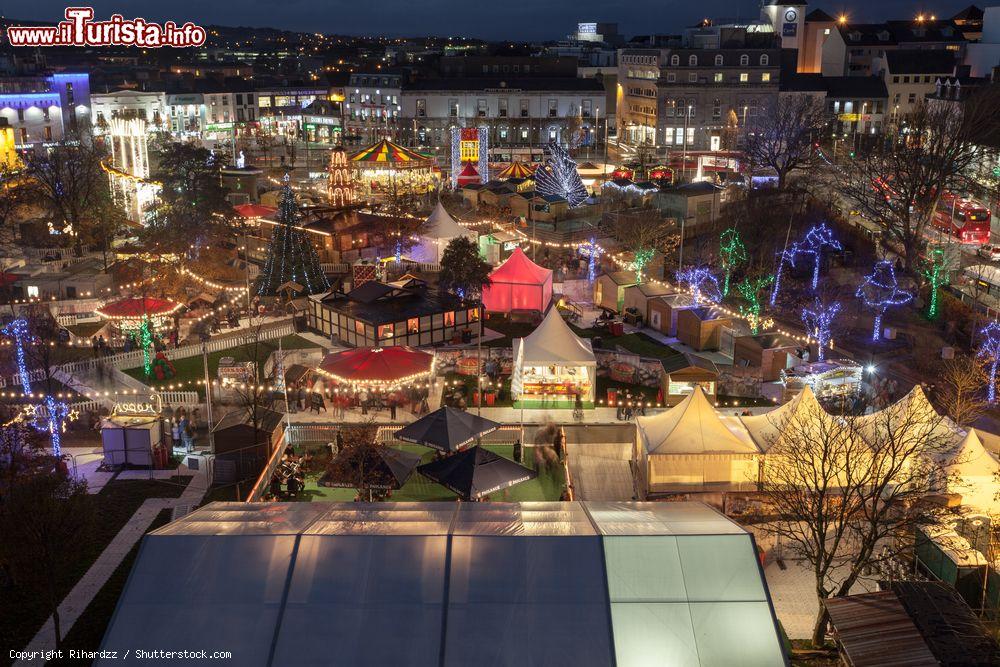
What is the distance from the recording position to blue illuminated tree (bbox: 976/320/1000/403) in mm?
25047

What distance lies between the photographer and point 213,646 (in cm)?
1130

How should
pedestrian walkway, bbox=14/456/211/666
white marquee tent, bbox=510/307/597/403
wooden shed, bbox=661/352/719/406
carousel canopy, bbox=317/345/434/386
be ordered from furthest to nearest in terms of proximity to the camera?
white marquee tent, bbox=510/307/597/403 < wooden shed, bbox=661/352/719/406 < carousel canopy, bbox=317/345/434/386 < pedestrian walkway, bbox=14/456/211/666

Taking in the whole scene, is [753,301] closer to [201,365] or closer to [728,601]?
[201,365]

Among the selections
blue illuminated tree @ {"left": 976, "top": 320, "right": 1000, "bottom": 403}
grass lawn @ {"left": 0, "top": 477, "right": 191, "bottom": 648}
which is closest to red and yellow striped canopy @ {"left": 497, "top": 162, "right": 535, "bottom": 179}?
blue illuminated tree @ {"left": 976, "top": 320, "right": 1000, "bottom": 403}

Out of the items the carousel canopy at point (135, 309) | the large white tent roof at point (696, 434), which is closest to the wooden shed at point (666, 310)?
the large white tent roof at point (696, 434)

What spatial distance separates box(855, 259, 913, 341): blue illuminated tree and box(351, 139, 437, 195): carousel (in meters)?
26.3

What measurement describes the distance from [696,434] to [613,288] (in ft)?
44.5

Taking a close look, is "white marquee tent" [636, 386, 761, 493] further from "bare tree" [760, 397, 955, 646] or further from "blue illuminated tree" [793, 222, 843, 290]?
"blue illuminated tree" [793, 222, 843, 290]

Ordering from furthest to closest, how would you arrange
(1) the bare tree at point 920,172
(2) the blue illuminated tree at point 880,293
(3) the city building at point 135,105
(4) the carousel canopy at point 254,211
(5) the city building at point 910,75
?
(5) the city building at point 910,75 < (3) the city building at point 135,105 < (4) the carousel canopy at point 254,211 < (1) the bare tree at point 920,172 < (2) the blue illuminated tree at point 880,293

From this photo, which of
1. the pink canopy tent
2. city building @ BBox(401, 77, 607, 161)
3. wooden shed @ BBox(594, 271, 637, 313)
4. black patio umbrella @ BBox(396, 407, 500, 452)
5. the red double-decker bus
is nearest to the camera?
black patio umbrella @ BBox(396, 407, 500, 452)

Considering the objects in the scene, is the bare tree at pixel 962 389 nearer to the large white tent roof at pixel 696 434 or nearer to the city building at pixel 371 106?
the large white tent roof at pixel 696 434

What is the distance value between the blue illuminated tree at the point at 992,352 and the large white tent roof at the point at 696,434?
9.46 meters

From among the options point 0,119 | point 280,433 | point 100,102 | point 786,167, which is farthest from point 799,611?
point 100,102

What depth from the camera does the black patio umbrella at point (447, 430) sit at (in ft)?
65.8
